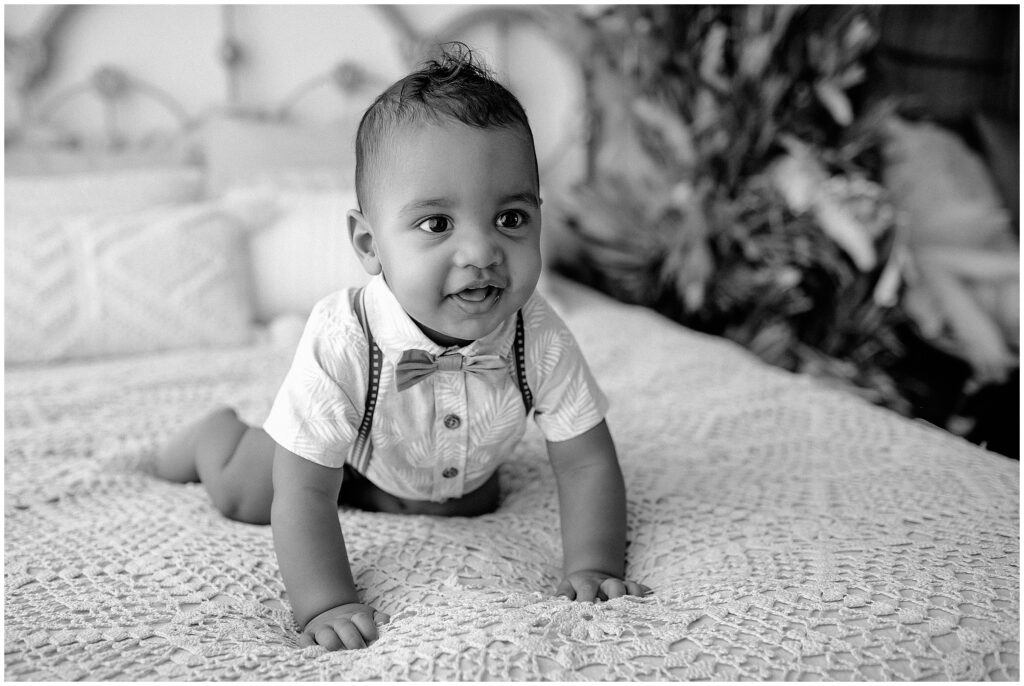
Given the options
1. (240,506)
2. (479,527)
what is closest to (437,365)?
(479,527)

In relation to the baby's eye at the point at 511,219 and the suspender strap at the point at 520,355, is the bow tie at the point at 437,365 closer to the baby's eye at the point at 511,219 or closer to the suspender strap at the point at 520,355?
the suspender strap at the point at 520,355

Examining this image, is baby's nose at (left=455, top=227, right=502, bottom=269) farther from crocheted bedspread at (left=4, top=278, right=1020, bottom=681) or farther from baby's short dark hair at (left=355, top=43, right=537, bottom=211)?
crocheted bedspread at (left=4, top=278, right=1020, bottom=681)

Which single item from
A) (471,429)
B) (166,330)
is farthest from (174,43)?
(471,429)

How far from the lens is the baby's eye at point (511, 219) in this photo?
84 cm

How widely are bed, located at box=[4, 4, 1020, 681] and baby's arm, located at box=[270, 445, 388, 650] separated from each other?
3 centimetres

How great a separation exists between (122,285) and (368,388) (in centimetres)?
109

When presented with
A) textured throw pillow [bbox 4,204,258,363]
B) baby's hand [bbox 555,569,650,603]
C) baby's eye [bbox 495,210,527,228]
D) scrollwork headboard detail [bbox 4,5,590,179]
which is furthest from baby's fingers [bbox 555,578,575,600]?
scrollwork headboard detail [bbox 4,5,590,179]

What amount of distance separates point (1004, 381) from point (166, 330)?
6.79ft

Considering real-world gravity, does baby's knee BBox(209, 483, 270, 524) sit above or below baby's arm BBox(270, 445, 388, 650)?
below

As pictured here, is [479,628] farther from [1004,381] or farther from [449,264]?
[1004,381]

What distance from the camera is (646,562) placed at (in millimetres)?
965

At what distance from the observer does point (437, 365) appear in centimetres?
94

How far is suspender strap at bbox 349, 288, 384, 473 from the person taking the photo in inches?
37.1

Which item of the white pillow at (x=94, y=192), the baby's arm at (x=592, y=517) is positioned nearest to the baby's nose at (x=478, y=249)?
the baby's arm at (x=592, y=517)
